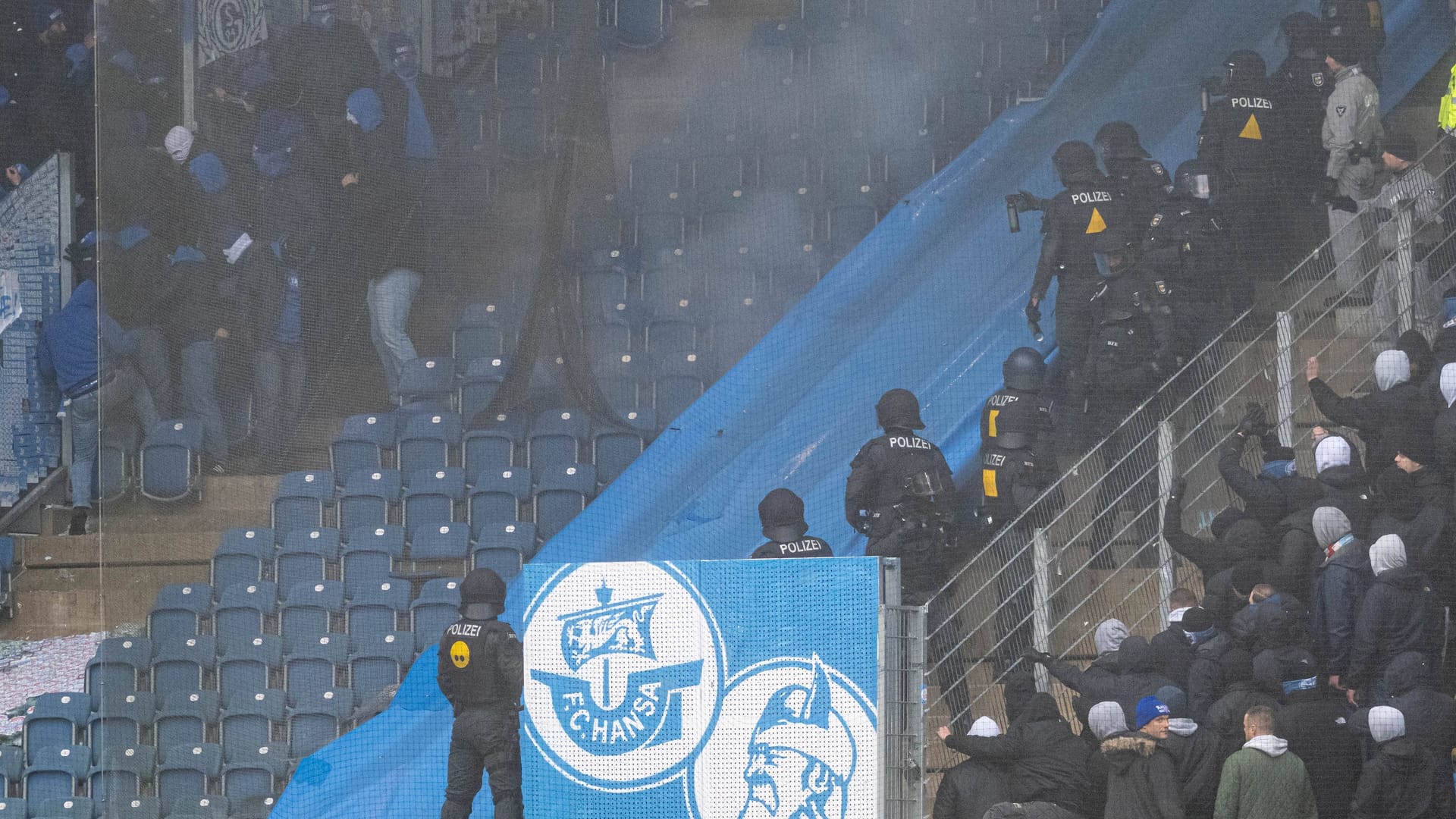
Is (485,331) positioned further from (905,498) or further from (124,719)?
(905,498)

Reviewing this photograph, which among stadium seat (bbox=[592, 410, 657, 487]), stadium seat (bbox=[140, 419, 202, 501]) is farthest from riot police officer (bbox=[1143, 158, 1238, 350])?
stadium seat (bbox=[140, 419, 202, 501])

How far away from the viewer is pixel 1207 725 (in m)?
5.64

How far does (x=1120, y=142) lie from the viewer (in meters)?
7.68

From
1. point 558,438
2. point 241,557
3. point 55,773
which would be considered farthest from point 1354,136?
point 55,773

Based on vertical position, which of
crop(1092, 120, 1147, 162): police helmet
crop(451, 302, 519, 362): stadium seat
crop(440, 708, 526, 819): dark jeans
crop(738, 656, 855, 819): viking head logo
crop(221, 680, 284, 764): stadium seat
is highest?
crop(1092, 120, 1147, 162): police helmet

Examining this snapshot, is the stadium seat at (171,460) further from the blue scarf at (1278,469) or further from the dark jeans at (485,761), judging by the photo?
the blue scarf at (1278,469)

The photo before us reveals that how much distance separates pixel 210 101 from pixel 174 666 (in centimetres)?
259

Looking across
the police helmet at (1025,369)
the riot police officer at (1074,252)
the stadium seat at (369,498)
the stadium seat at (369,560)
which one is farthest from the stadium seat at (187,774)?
the riot police officer at (1074,252)

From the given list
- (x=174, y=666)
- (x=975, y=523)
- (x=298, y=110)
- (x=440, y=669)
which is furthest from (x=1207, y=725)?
(x=298, y=110)

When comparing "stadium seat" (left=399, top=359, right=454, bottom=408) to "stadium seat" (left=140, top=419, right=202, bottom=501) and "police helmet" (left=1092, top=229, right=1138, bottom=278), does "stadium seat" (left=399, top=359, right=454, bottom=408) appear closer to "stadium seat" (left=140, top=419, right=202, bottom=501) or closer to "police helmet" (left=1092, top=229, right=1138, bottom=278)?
"stadium seat" (left=140, top=419, right=202, bottom=501)

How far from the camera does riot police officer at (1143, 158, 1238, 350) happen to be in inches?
281

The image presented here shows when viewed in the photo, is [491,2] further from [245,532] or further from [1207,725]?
[1207,725]

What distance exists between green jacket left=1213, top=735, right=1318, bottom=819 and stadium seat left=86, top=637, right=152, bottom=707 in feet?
15.8

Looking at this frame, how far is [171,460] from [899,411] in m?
3.62
